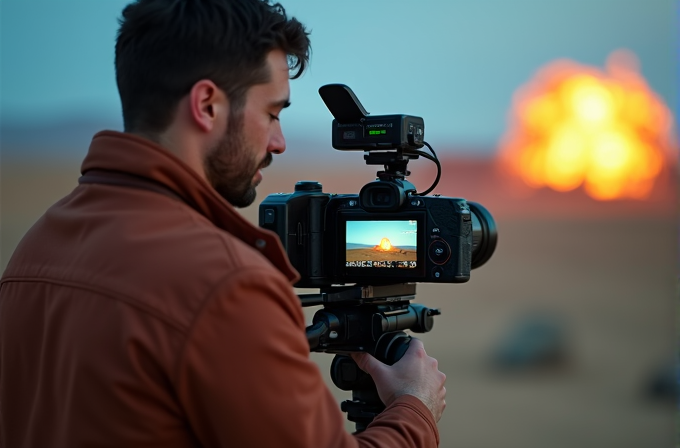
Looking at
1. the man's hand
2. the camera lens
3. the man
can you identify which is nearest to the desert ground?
the camera lens

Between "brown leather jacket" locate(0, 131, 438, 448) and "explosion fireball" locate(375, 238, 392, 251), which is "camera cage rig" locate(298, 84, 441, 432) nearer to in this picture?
"explosion fireball" locate(375, 238, 392, 251)

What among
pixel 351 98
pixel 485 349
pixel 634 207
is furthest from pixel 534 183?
pixel 351 98

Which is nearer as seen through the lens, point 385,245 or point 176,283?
point 176,283

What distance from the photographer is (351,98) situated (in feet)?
7.10

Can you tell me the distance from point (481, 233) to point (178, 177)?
4.11ft

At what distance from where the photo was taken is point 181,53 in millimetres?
1354

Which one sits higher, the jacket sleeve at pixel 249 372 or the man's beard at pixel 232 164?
the man's beard at pixel 232 164

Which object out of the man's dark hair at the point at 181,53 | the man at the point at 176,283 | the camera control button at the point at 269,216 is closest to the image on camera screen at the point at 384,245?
the camera control button at the point at 269,216

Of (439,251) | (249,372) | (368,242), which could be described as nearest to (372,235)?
(368,242)

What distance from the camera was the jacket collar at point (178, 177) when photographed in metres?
1.25

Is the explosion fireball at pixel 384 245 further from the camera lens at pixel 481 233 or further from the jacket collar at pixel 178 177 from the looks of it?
the jacket collar at pixel 178 177

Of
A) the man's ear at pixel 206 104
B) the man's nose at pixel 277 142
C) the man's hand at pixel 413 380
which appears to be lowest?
the man's hand at pixel 413 380

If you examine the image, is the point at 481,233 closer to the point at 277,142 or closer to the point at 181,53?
the point at 277,142

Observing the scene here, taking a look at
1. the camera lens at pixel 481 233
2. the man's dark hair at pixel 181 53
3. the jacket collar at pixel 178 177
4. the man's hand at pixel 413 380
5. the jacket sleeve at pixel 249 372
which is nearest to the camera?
the jacket sleeve at pixel 249 372
